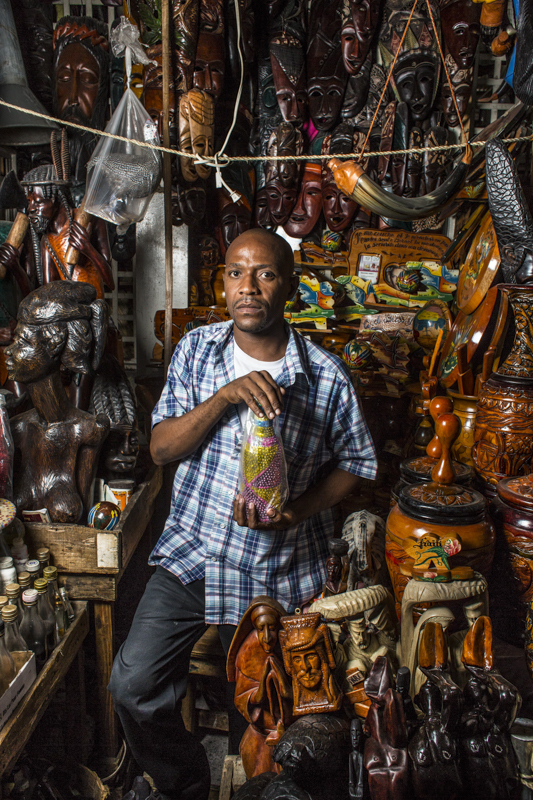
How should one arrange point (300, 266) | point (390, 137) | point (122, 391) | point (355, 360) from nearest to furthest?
point (122, 391)
point (355, 360)
point (390, 137)
point (300, 266)

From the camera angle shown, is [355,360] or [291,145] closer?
[355,360]

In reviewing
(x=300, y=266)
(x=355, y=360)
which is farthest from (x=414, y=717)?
(x=300, y=266)

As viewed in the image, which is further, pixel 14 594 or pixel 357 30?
pixel 357 30

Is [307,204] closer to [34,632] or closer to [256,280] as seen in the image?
[256,280]

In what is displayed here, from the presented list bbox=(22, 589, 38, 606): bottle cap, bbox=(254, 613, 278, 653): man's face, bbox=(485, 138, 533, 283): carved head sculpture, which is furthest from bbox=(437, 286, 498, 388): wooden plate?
bbox=(22, 589, 38, 606): bottle cap

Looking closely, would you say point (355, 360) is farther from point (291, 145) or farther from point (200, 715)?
point (200, 715)

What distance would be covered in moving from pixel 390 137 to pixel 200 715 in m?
3.26

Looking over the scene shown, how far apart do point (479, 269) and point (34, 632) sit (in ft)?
7.05

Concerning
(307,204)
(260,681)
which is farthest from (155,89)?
(260,681)

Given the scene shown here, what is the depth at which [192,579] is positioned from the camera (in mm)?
1528

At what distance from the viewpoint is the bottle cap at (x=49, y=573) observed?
5.02 feet

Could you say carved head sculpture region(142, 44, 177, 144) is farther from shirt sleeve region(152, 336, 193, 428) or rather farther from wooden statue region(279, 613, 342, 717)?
wooden statue region(279, 613, 342, 717)

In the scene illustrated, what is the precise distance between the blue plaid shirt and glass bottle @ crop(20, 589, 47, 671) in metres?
0.34

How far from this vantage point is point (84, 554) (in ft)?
5.57
